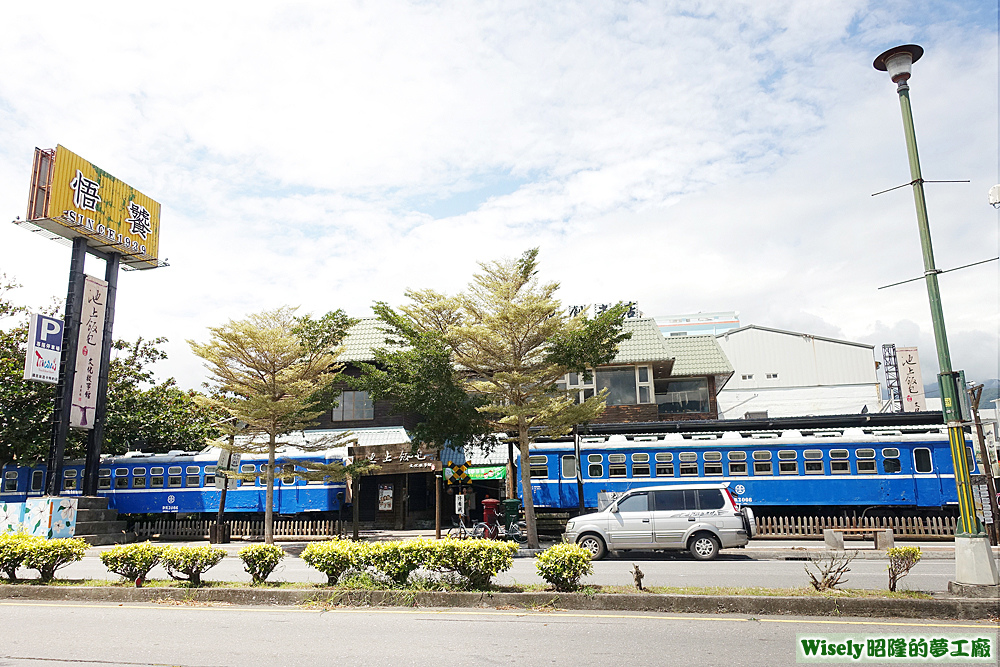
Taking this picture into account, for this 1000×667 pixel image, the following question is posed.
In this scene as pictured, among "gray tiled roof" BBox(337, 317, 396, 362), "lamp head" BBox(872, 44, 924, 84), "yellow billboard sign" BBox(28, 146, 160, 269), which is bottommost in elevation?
"lamp head" BBox(872, 44, 924, 84)

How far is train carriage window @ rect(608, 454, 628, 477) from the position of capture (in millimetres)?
23530

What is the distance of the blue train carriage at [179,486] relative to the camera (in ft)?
83.1

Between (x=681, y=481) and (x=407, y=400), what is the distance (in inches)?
370

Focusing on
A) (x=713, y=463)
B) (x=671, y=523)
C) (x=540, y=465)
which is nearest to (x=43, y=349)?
(x=540, y=465)

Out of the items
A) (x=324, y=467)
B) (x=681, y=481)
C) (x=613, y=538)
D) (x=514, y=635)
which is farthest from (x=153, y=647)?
(x=681, y=481)

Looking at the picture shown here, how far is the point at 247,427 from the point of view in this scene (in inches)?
915

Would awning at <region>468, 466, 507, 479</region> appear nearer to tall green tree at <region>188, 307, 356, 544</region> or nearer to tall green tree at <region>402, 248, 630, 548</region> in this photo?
tall green tree at <region>402, 248, 630, 548</region>

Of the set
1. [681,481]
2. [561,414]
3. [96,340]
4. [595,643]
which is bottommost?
[595,643]

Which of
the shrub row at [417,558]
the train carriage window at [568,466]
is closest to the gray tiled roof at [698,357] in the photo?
the train carriage window at [568,466]

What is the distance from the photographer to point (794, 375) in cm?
5081

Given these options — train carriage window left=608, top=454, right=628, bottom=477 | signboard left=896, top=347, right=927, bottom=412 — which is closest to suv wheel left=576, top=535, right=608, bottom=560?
train carriage window left=608, top=454, right=628, bottom=477

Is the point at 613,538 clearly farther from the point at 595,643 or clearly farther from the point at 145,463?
the point at 145,463

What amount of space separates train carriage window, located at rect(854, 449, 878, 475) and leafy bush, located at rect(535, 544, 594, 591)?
15.9 metres

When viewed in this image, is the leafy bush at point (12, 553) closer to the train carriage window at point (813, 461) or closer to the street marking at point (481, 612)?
the street marking at point (481, 612)
